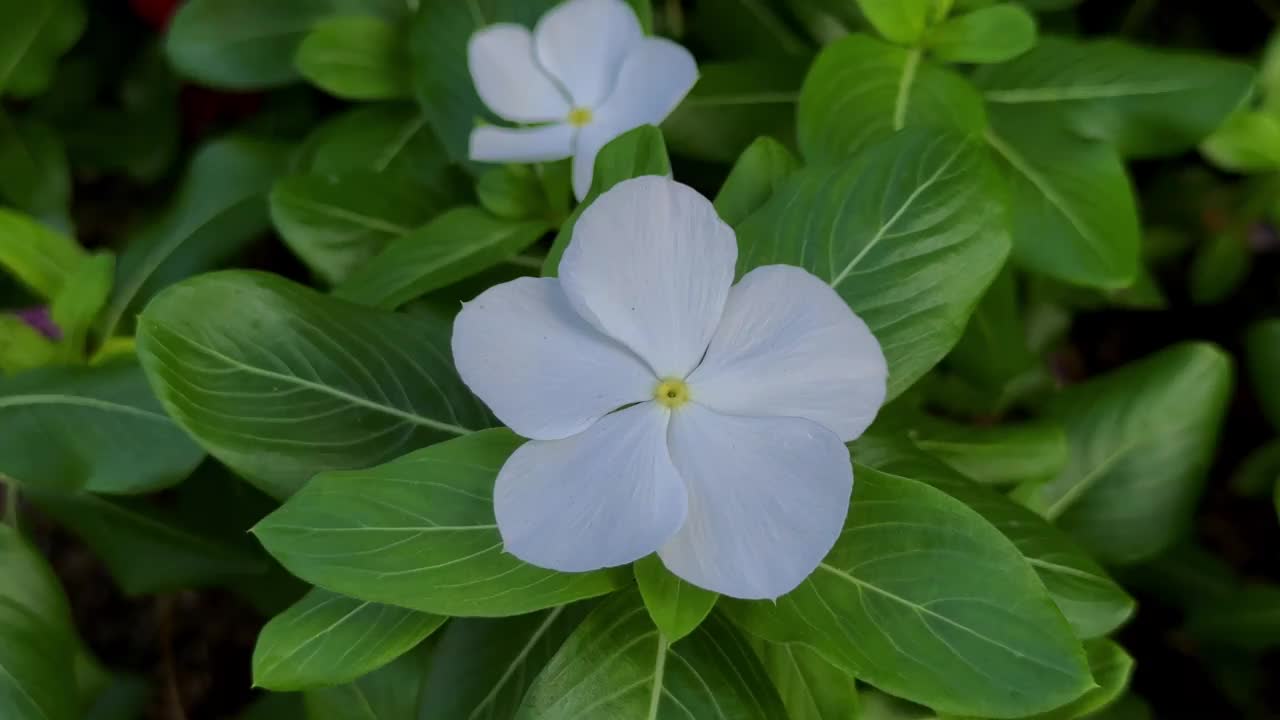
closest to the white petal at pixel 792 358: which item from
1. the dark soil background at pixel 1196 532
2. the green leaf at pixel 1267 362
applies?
the green leaf at pixel 1267 362

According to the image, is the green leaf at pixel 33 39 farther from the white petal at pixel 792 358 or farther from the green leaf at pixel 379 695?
the white petal at pixel 792 358

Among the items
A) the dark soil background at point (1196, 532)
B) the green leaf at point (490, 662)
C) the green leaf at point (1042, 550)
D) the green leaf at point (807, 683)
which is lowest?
the dark soil background at point (1196, 532)

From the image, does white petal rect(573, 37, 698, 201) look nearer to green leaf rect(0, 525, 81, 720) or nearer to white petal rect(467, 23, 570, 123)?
white petal rect(467, 23, 570, 123)

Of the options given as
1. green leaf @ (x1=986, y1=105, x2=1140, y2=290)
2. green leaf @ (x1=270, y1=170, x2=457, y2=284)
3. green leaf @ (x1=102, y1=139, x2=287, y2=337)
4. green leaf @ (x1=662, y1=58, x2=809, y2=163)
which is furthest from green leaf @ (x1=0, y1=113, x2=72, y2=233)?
green leaf @ (x1=986, y1=105, x2=1140, y2=290)

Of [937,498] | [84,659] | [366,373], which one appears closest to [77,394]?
[366,373]

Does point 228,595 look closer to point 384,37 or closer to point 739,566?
point 384,37

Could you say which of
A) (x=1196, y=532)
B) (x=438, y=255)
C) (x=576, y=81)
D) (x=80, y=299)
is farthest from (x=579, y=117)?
(x=1196, y=532)
